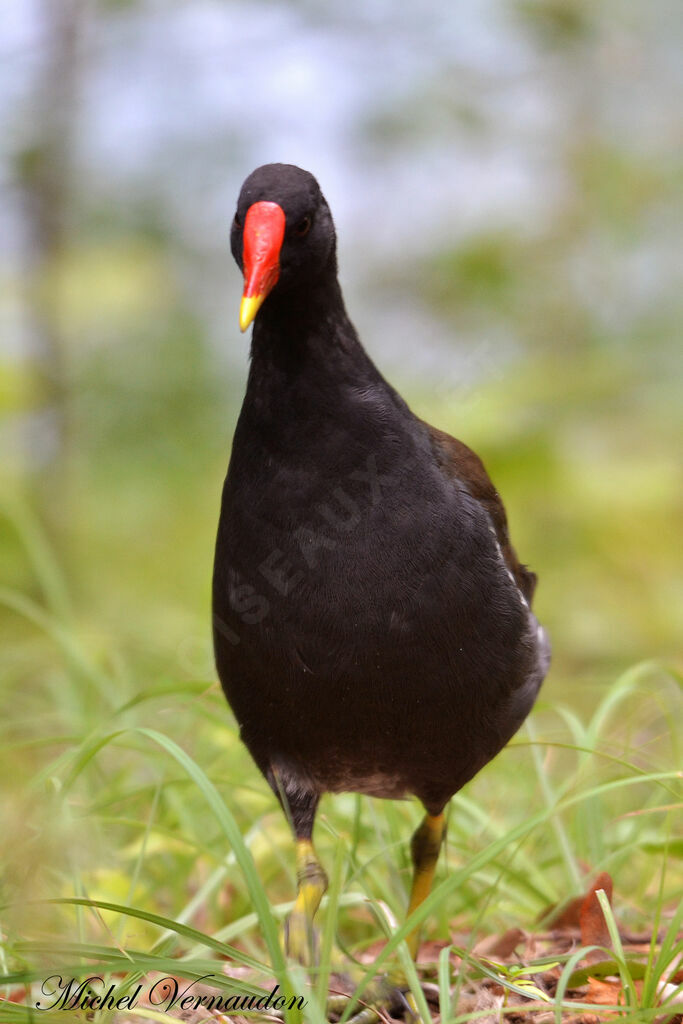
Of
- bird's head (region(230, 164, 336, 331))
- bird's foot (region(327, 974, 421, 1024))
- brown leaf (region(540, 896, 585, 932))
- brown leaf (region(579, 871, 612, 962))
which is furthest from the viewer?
brown leaf (region(540, 896, 585, 932))

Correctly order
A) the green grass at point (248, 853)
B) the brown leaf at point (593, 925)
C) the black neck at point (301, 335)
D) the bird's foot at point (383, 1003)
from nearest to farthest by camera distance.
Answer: the green grass at point (248, 853), the black neck at point (301, 335), the bird's foot at point (383, 1003), the brown leaf at point (593, 925)

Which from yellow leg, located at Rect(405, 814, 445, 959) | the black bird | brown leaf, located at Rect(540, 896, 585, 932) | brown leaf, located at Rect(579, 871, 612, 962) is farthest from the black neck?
brown leaf, located at Rect(540, 896, 585, 932)

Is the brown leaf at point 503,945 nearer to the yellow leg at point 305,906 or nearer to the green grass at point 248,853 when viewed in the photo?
the green grass at point 248,853

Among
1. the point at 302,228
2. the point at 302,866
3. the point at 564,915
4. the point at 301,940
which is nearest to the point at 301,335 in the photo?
the point at 302,228

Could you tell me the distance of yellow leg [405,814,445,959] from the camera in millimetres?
3064

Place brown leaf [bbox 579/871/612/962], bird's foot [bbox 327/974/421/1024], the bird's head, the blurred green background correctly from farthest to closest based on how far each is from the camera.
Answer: the blurred green background, brown leaf [bbox 579/871/612/962], bird's foot [bbox 327/974/421/1024], the bird's head

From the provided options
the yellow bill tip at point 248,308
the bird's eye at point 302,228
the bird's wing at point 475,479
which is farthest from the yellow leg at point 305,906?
the bird's eye at point 302,228

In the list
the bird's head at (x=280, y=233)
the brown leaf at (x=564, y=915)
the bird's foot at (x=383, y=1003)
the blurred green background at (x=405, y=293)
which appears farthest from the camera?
the blurred green background at (x=405, y=293)

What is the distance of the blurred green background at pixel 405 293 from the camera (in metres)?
6.34

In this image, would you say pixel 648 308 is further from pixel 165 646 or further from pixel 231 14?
pixel 165 646

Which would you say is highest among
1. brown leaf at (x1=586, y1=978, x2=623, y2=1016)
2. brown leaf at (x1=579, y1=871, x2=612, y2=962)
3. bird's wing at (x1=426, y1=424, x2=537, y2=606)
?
bird's wing at (x1=426, y1=424, x2=537, y2=606)

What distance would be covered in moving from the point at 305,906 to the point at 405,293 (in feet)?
19.6

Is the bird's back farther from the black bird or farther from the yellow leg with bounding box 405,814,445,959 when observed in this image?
the yellow leg with bounding box 405,814,445,959

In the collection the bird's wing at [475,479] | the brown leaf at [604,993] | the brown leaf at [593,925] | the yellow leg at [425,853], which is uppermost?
the bird's wing at [475,479]
